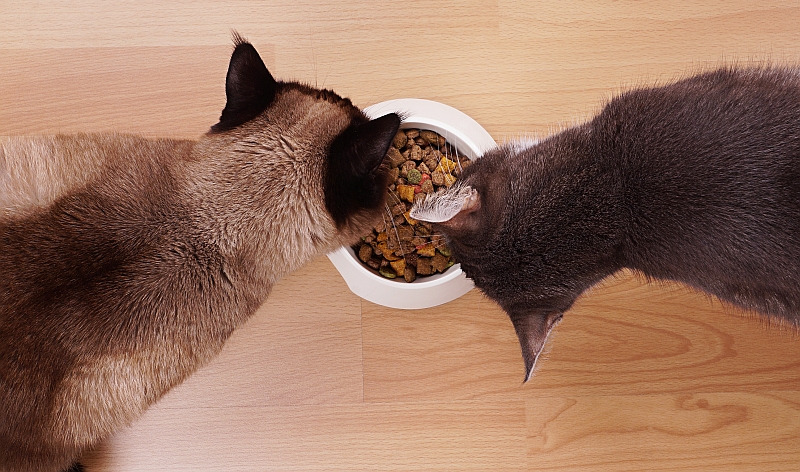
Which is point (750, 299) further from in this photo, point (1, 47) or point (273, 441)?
point (1, 47)

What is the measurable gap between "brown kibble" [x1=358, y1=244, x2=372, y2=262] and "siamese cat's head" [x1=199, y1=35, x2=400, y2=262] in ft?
0.55

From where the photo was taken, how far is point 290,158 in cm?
96

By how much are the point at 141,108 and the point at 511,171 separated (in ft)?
2.68

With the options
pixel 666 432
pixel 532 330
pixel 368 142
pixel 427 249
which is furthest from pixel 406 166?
pixel 666 432

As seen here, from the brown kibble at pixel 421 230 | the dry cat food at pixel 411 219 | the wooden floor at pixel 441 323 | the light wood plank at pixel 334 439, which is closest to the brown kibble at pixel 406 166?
the dry cat food at pixel 411 219

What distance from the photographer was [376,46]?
1300 mm

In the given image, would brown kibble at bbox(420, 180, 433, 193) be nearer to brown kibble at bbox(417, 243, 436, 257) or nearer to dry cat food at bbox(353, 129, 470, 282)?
dry cat food at bbox(353, 129, 470, 282)

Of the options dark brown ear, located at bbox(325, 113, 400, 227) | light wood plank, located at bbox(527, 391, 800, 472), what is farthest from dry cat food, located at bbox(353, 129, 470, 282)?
light wood plank, located at bbox(527, 391, 800, 472)

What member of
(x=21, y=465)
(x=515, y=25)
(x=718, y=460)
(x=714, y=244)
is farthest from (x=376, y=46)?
(x=718, y=460)

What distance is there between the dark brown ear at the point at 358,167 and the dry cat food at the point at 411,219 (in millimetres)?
135

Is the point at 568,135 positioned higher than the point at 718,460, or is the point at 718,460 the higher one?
the point at 568,135

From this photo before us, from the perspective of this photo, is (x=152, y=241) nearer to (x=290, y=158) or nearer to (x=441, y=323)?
(x=290, y=158)

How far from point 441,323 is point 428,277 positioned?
15 cm

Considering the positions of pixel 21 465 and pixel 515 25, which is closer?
pixel 21 465
